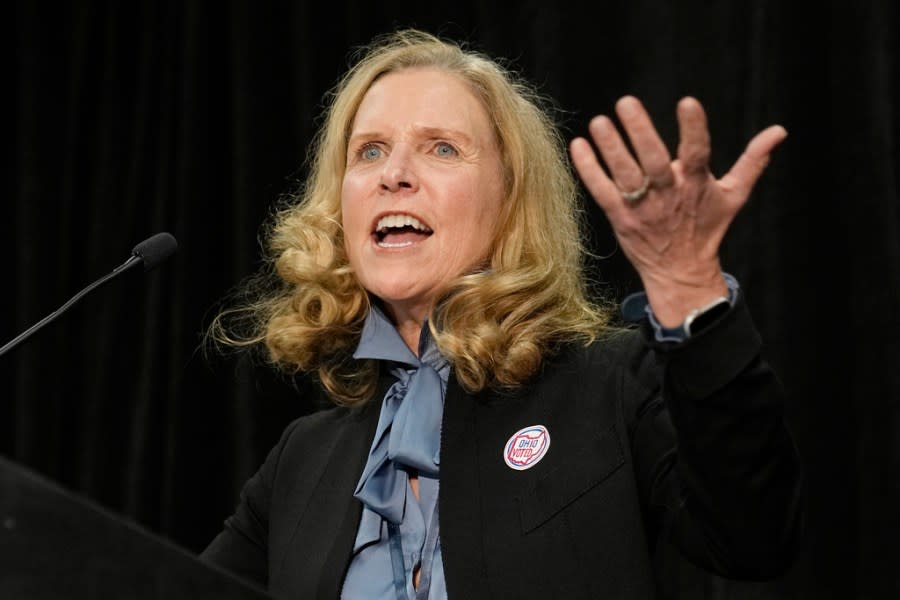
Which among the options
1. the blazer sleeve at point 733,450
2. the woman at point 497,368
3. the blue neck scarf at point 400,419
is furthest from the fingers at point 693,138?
the blue neck scarf at point 400,419

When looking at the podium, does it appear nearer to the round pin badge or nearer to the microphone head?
the round pin badge

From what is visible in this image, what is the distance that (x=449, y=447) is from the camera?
1538mm

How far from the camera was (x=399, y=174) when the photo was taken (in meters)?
1.72

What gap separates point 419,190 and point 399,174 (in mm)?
41

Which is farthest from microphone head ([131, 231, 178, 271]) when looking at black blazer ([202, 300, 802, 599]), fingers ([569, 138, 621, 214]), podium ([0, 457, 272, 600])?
podium ([0, 457, 272, 600])

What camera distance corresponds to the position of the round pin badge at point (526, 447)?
1489 millimetres

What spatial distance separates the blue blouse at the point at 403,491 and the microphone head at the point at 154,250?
337 millimetres

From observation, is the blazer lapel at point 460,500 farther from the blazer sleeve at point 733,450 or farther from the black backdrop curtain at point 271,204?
the black backdrop curtain at point 271,204

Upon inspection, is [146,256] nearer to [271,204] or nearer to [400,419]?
[400,419]

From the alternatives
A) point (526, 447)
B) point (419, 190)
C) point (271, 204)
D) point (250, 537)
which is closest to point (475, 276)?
point (419, 190)

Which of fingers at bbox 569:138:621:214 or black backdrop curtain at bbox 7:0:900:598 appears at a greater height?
fingers at bbox 569:138:621:214

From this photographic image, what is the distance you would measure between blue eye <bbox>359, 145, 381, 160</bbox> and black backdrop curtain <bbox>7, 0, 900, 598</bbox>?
0.80 m

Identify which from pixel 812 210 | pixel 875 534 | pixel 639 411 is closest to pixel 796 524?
pixel 639 411

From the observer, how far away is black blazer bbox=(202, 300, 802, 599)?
3.57ft
